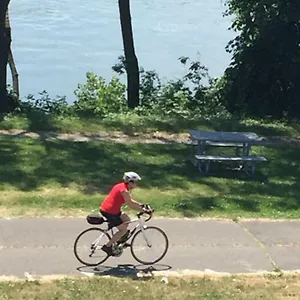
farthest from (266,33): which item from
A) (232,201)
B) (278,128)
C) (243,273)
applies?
(243,273)

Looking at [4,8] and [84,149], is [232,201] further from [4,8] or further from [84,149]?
[4,8]

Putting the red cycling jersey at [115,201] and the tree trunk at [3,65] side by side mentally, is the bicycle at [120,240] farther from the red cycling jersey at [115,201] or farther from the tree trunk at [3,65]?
the tree trunk at [3,65]

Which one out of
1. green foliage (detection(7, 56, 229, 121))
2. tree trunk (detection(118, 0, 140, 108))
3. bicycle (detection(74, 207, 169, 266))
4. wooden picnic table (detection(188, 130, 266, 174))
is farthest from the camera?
tree trunk (detection(118, 0, 140, 108))

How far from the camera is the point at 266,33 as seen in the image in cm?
2008

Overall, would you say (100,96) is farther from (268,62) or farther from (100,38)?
(100,38)

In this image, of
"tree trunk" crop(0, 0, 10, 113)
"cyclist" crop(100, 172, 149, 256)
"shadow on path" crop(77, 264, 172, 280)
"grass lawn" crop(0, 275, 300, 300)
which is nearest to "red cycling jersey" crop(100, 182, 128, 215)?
"cyclist" crop(100, 172, 149, 256)

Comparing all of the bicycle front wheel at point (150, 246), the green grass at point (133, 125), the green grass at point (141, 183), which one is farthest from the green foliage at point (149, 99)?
the bicycle front wheel at point (150, 246)

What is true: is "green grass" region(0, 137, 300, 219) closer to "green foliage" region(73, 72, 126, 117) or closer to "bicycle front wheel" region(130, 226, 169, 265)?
"bicycle front wheel" region(130, 226, 169, 265)

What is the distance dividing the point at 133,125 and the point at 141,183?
3633 mm

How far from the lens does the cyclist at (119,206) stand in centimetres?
852

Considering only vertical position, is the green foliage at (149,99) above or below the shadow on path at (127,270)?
above

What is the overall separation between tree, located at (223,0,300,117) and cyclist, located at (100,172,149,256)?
11.4 metres

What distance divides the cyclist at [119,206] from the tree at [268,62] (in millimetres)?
11363

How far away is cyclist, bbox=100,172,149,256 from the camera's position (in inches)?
336
